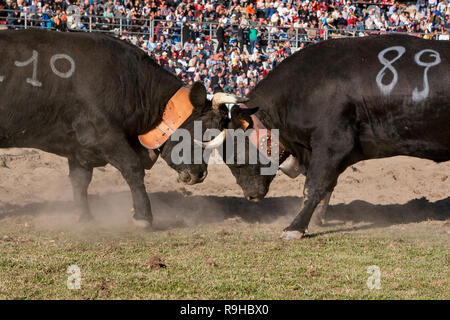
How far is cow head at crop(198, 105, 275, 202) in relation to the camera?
25.5 feet

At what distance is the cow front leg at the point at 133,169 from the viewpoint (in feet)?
24.8

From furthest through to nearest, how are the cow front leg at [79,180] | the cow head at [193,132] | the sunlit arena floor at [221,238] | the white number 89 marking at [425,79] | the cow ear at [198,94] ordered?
the cow front leg at [79,180]
the cow head at [193,132]
the cow ear at [198,94]
the white number 89 marking at [425,79]
the sunlit arena floor at [221,238]

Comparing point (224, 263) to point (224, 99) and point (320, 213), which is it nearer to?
point (224, 99)

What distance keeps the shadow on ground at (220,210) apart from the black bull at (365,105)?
1224mm

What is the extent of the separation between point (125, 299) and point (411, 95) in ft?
13.4

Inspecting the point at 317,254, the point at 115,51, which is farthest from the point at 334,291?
the point at 115,51

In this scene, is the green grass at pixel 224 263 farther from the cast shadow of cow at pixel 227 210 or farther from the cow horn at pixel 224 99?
the cow horn at pixel 224 99

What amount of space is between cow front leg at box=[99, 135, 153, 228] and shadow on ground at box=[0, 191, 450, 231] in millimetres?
435

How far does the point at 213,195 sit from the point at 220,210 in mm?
783

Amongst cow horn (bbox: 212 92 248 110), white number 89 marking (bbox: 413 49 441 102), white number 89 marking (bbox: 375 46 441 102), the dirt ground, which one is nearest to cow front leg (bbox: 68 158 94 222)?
the dirt ground

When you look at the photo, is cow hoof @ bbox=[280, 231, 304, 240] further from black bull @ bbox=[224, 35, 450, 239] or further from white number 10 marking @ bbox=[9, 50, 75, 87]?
white number 10 marking @ bbox=[9, 50, 75, 87]

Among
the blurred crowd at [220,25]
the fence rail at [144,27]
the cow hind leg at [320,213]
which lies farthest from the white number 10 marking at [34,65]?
the blurred crowd at [220,25]

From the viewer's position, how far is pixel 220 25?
21.8 m

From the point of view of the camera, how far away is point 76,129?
7484mm
